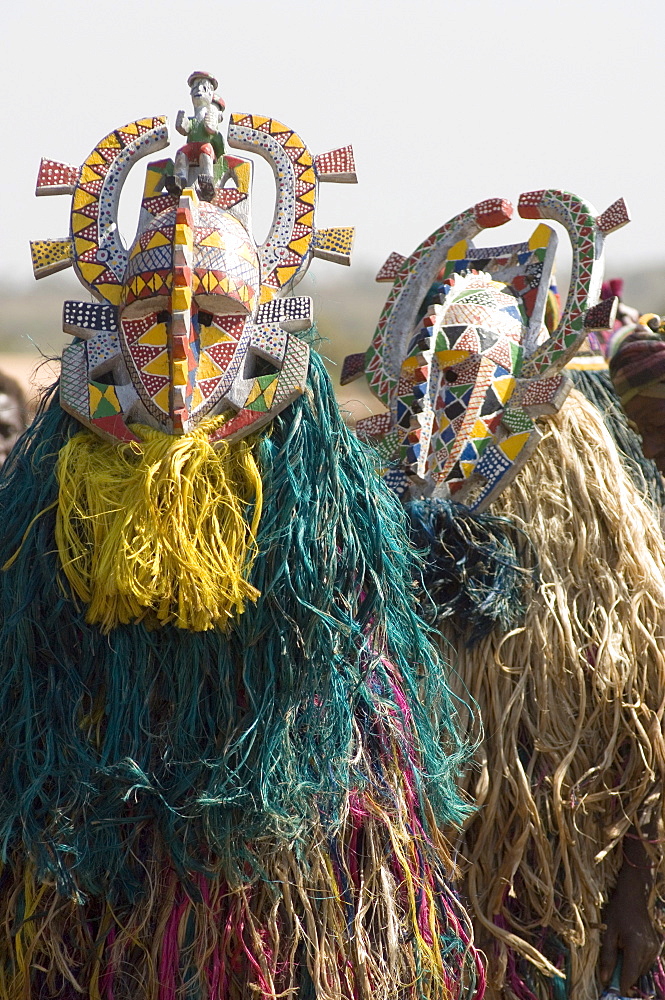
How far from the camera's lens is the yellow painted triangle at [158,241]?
176 centimetres

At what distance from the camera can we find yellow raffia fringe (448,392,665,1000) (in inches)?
85.2

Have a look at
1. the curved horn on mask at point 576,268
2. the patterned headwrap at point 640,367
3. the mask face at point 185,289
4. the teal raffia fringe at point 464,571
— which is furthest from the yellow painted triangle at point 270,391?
the patterned headwrap at point 640,367

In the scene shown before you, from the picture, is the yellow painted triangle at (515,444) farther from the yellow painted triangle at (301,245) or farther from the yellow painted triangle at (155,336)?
the yellow painted triangle at (155,336)

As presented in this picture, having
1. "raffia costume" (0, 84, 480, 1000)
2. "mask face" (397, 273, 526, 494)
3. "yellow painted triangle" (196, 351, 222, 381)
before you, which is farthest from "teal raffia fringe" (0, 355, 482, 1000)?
"mask face" (397, 273, 526, 494)

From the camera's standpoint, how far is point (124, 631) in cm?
173

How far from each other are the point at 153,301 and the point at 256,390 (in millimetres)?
182

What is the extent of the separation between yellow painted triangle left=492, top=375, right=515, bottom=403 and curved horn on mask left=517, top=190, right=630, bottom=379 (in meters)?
0.05

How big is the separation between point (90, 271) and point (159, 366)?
219 mm

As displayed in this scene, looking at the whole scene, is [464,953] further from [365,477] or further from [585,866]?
[365,477]

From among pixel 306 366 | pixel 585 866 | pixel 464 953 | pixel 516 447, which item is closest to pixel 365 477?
pixel 306 366

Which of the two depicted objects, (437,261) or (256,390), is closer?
(256,390)

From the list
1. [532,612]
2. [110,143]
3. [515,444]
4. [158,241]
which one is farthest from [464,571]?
[110,143]

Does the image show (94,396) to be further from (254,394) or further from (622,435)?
(622,435)

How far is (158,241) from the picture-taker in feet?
5.80
